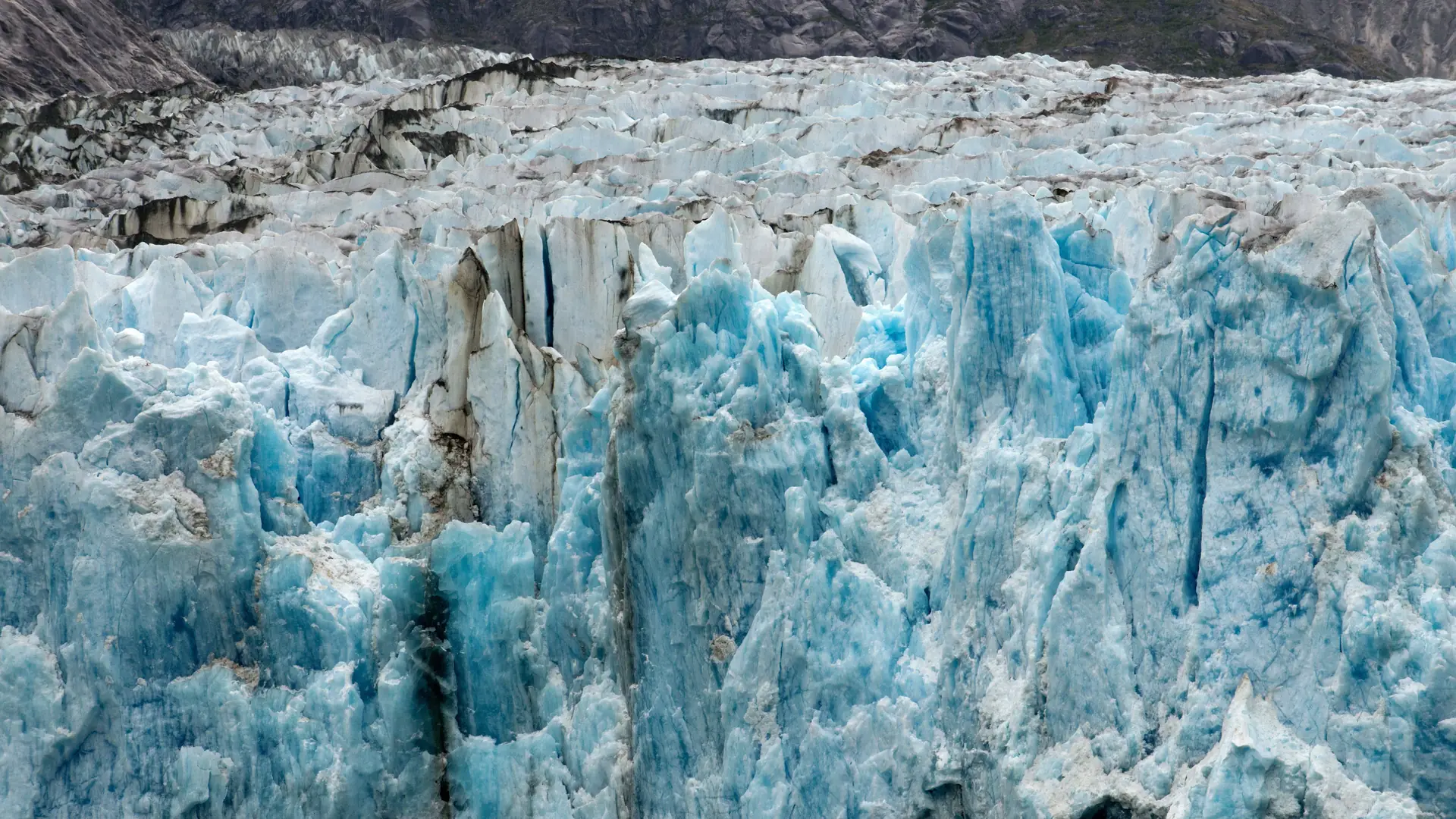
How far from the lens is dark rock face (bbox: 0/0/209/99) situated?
3741 centimetres

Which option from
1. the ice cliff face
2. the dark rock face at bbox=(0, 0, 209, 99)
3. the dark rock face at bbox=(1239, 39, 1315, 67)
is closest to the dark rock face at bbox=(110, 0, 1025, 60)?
the dark rock face at bbox=(1239, 39, 1315, 67)

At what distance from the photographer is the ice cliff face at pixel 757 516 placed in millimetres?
8523

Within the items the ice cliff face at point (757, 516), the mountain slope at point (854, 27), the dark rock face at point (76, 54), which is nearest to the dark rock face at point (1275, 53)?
the mountain slope at point (854, 27)

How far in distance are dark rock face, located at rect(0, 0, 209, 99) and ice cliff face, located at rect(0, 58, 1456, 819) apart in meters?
27.6

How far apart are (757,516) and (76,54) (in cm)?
3753

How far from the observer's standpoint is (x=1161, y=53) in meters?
51.3

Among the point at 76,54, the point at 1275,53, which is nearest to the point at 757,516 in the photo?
the point at 76,54

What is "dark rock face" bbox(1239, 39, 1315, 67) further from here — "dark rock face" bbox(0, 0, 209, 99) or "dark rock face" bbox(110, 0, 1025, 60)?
"dark rock face" bbox(0, 0, 209, 99)

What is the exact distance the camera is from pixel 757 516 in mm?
10203

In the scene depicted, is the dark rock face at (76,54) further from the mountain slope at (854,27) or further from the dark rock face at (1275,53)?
the dark rock face at (1275,53)

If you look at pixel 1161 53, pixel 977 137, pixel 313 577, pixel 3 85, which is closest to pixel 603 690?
pixel 313 577

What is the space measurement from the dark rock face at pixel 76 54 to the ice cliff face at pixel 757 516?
2756 centimetres

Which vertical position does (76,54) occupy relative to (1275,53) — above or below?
below

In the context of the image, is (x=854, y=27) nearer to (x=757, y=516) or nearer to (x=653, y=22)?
(x=653, y=22)
